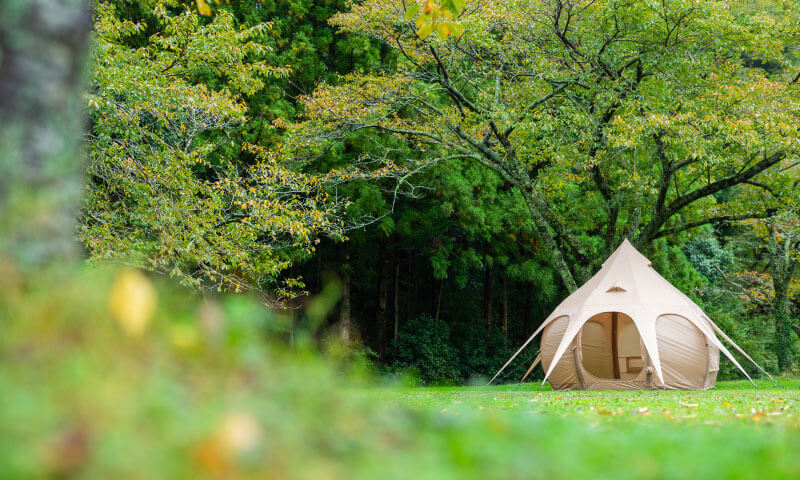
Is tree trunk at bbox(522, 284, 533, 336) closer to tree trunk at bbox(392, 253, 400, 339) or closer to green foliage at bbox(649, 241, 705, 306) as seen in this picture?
green foliage at bbox(649, 241, 705, 306)

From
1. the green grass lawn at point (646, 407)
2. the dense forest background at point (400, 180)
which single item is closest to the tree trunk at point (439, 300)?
the dense forest background at point (400, 180)

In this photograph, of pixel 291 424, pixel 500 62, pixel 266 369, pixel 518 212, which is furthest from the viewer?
pixel 518 212

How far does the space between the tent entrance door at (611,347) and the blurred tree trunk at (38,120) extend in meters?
14.0

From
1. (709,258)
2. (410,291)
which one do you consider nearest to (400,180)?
(410,291)

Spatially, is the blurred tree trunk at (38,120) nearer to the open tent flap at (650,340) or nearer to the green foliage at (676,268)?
the open tent flap at (650,340)

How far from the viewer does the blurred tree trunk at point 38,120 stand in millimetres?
1938

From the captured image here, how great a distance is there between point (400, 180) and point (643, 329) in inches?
228

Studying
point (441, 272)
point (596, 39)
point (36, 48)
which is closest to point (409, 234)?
point (441, 272)

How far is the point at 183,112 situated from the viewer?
34.6 ft

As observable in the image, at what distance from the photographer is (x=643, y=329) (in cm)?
1199

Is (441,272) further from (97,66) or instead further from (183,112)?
(97,66)

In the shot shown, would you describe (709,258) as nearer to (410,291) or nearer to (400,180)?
(410,291)

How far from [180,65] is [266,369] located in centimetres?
1040

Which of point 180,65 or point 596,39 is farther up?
point 596,39
